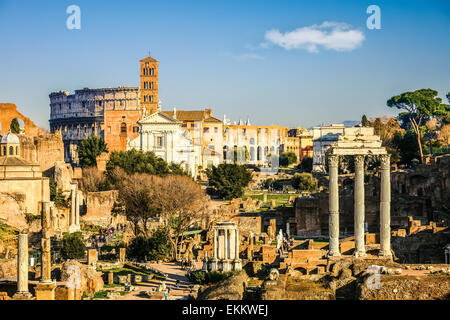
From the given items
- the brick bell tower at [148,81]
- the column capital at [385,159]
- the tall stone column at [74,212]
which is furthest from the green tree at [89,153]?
the column capital at [385,159]

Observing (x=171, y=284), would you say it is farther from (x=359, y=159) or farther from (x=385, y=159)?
(x=385, y=159)

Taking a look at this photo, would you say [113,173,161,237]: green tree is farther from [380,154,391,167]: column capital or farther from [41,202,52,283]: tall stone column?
[41,202,52,283]: tall stone column

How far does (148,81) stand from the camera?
92812mm

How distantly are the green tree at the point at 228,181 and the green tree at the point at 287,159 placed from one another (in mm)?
52147

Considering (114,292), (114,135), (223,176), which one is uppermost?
(114,135)

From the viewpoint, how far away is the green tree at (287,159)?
115875 mm

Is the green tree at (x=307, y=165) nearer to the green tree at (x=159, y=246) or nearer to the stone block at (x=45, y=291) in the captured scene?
the green tree at (x=159, y=246)

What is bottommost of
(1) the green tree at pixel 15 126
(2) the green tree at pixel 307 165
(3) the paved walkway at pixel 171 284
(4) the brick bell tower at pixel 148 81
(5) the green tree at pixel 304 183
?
(3) the paved walkway at pixel 171 284

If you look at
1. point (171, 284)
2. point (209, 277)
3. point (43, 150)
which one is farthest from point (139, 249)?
point (43, 150)

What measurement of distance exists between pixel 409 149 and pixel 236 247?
44.5 metres

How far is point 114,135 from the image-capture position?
89625 mm

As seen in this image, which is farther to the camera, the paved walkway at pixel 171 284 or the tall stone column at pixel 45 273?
the paved walkway at pixel 171 284
